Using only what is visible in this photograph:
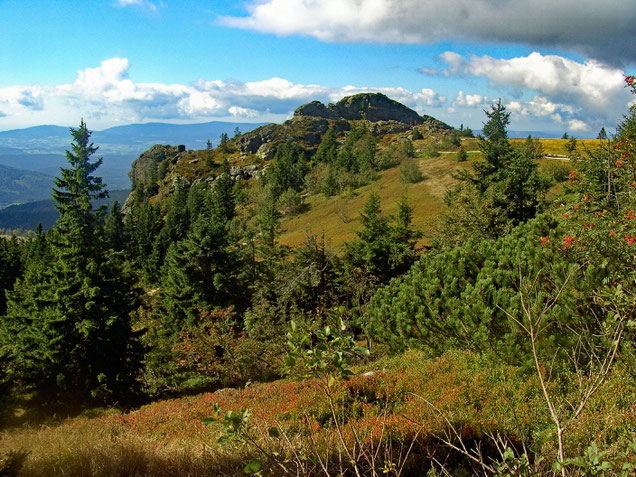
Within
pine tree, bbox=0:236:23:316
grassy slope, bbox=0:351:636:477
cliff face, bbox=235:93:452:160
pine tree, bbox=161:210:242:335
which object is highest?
cliff face, bbox=235:93:452:160

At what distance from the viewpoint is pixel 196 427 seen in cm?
751

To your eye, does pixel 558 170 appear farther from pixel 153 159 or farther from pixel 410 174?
pixel 153 159

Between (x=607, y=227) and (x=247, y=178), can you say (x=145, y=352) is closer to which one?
(x=607, y=227)

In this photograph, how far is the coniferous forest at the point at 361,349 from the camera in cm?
402

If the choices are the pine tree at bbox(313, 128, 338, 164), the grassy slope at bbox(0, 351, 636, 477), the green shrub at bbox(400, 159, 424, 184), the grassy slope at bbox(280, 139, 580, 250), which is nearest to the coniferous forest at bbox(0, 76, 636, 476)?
the grassy slope at bbox(0, 351, 636, 477)

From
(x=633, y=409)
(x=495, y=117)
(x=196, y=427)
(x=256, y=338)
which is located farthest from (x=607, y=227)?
(x=495, y=117)

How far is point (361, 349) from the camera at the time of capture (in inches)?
105

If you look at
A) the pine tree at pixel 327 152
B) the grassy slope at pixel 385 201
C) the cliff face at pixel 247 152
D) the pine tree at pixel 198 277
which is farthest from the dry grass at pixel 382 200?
the cliff face at pixel 247 152

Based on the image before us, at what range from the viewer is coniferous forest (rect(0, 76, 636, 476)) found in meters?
4.02

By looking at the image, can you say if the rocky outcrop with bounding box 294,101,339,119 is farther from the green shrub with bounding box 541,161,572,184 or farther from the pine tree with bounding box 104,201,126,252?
the green shrub with bounding box 541,161,572,184

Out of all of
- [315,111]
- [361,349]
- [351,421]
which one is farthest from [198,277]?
[315,111]

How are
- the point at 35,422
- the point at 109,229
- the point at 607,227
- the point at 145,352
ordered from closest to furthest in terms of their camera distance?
the point at 607,227 → the point at 35,422 → the point at 145,352 → the point at 109,229

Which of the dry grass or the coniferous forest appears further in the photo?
the dry grass

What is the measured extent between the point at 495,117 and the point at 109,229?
72.7m
